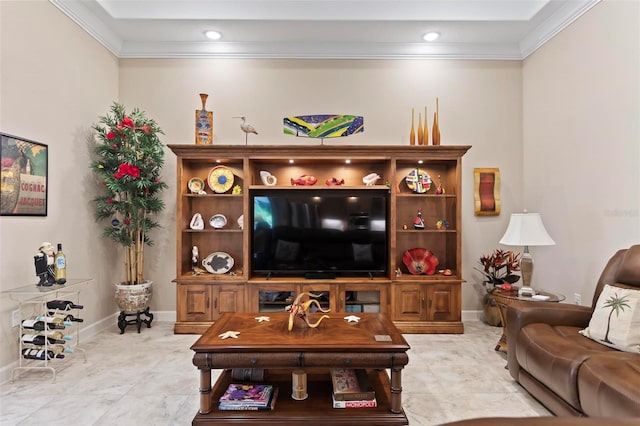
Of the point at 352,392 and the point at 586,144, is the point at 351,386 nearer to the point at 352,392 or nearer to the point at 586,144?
the point at 352,392

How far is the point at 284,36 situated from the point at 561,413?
4.14m

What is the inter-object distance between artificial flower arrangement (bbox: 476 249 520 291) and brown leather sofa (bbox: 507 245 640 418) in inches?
53.9

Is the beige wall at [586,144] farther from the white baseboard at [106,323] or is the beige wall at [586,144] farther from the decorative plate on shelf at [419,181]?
the white baseboard at [106,323]

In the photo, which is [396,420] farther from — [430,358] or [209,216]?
[209,216]

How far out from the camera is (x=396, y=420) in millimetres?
1900

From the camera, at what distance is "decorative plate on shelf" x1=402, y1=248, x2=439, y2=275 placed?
404 cm

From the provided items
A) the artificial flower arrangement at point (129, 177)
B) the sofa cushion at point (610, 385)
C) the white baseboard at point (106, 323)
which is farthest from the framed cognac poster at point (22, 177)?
the sofa cushion at point (610, 385)

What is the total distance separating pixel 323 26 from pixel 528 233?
290cm

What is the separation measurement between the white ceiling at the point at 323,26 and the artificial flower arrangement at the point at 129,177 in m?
0.95

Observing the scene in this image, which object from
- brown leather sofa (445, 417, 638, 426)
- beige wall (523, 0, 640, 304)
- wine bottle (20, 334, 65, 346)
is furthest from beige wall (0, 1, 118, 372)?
beige wall (523, 0, 640, 304)

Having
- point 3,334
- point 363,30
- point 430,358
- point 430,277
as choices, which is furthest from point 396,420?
point 363,30

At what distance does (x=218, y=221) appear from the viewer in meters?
4.12

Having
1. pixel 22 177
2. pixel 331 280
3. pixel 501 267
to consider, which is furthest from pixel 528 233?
pixel 22 177

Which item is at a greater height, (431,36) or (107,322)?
(431,36)
